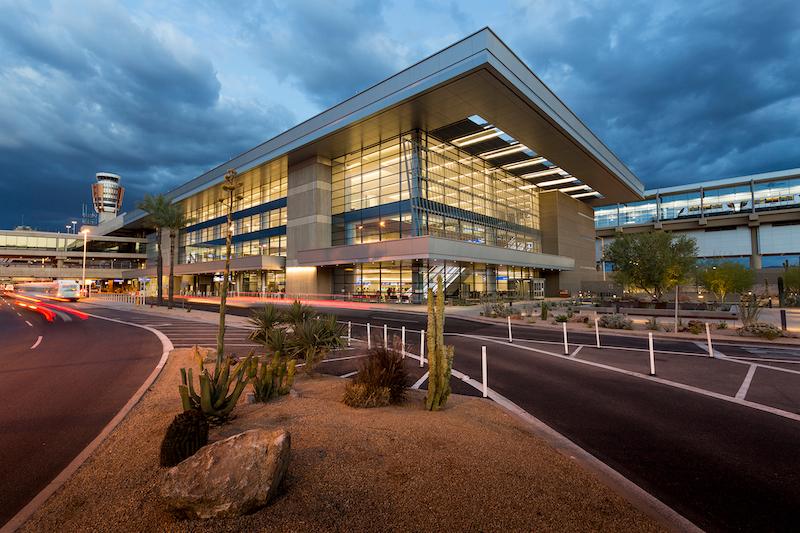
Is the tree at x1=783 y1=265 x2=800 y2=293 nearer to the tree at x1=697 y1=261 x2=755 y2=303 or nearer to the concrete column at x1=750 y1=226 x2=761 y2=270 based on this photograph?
the tree at x1=697 y1=261 x2=755 y2=303

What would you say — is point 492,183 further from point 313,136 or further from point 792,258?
point 792,258

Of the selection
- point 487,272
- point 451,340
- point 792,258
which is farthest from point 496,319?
point 792,258

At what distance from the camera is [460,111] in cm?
3497

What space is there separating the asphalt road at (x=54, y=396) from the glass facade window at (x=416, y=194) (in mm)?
27153

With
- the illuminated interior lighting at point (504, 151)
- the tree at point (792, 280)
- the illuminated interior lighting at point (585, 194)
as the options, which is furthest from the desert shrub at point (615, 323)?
the illuminated interior lighting at point (585, 194)

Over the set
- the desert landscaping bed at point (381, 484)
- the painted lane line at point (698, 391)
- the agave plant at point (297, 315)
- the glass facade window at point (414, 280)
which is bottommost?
the painted lane line at point (698, 391)

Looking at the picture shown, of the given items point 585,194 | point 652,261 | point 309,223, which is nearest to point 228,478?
point 652,261

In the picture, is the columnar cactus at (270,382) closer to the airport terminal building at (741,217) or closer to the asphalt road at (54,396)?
the asphalt road at (54,396)

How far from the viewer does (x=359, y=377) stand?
293 inches

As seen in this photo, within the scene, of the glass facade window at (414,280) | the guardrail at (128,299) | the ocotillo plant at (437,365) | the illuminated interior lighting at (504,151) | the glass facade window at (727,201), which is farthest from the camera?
the glass facade window at (727,201)

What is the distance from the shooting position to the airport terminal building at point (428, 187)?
32969mm

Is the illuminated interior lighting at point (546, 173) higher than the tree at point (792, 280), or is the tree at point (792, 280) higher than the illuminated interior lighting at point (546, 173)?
the illuminated interior lighting at point (546, 173)

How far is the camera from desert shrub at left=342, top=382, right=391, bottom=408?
22.7 ft

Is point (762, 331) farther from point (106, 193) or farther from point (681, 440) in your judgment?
point (106, 193)
